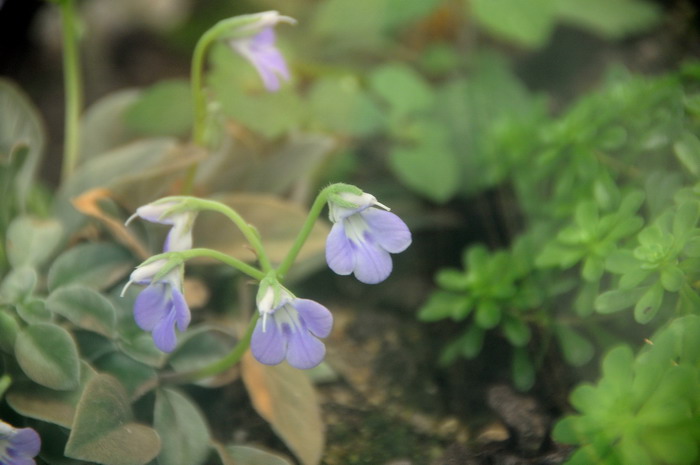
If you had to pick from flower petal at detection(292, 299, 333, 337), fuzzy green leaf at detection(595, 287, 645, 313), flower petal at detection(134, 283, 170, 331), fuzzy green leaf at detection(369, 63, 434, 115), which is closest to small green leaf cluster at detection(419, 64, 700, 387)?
fuzzy green leaf at detection(595, 287, 645, 313)

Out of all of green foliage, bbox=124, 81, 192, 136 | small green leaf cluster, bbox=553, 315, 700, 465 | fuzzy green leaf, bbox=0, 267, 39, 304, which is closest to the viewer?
small green leaf cluster, bbox=553, 315, 700, 465

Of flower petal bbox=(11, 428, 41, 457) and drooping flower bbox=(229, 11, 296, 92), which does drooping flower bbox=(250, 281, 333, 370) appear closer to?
flower petal bbox=(11, 428, 41, 457)

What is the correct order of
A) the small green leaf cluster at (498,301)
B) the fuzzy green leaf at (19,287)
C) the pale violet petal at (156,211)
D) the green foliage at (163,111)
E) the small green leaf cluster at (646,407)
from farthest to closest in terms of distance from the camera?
1. the green foliage at (163,111)
2. the small green leaf cluster at (498,301)
3. the fuzzy green leaf at (19,287)
4. the pale violet petal at (156,211)
5. the small green leaf cluster at (646,407)

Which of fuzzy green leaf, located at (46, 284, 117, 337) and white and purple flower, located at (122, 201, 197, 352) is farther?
fuzzy green leaf, located at (46, 284, 117, 337)

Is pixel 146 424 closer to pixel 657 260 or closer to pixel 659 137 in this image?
pixel 657 260

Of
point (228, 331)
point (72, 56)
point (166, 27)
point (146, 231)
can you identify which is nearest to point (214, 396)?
point (228, 331)

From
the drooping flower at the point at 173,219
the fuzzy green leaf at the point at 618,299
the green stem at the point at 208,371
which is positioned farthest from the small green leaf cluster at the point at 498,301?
the drooping flower at the point at 173,219

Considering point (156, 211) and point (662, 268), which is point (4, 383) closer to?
point (156, 211)

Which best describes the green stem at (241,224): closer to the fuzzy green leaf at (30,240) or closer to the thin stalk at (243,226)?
the thin stalk at (243,226)

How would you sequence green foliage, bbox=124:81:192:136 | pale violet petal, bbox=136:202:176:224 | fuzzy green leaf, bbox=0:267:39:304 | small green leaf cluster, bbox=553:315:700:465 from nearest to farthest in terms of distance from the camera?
small green leaf cluster, bbox=553:315:700:465
pale violet petal, bbox=136:202:176:224
fuzzy green leaf, bbox=0:267:39:304
green foliage, bbox=124:81:192:136
